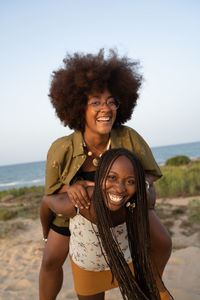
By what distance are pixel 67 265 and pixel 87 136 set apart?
3.05m

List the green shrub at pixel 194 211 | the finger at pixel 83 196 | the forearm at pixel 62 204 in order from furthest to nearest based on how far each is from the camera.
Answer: the green shrub at pixel 194 211 → the forearm at pixel 62 204 → the finger at pixel 83 196

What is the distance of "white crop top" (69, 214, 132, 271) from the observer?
7.56 ft

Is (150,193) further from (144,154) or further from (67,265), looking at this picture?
(67,265)

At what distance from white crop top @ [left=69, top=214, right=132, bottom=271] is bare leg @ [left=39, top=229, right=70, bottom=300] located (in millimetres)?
266

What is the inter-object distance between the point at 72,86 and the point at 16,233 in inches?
204

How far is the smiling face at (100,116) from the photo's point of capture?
2383mm

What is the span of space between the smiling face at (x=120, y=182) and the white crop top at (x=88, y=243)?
0.41m

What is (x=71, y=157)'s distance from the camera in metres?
2.50

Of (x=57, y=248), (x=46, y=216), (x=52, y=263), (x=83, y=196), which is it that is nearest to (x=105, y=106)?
(x=83, y=196)

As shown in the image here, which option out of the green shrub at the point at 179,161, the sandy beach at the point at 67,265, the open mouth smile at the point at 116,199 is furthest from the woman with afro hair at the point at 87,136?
the green shrub at the point at 179,161

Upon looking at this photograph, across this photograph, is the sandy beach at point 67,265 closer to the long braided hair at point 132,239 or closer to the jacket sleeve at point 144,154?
the long braided hair at point 132,239

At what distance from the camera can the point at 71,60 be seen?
8.96 feet

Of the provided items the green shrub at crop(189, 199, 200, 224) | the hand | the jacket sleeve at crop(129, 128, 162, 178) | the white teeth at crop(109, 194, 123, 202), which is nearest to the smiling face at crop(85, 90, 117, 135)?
the jacket sleeve at crop(129, 128, 162, 178)

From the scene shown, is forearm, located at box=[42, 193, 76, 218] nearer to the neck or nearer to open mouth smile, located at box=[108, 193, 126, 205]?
open mouth smile, located at box=[108, 193, 126, 205]
